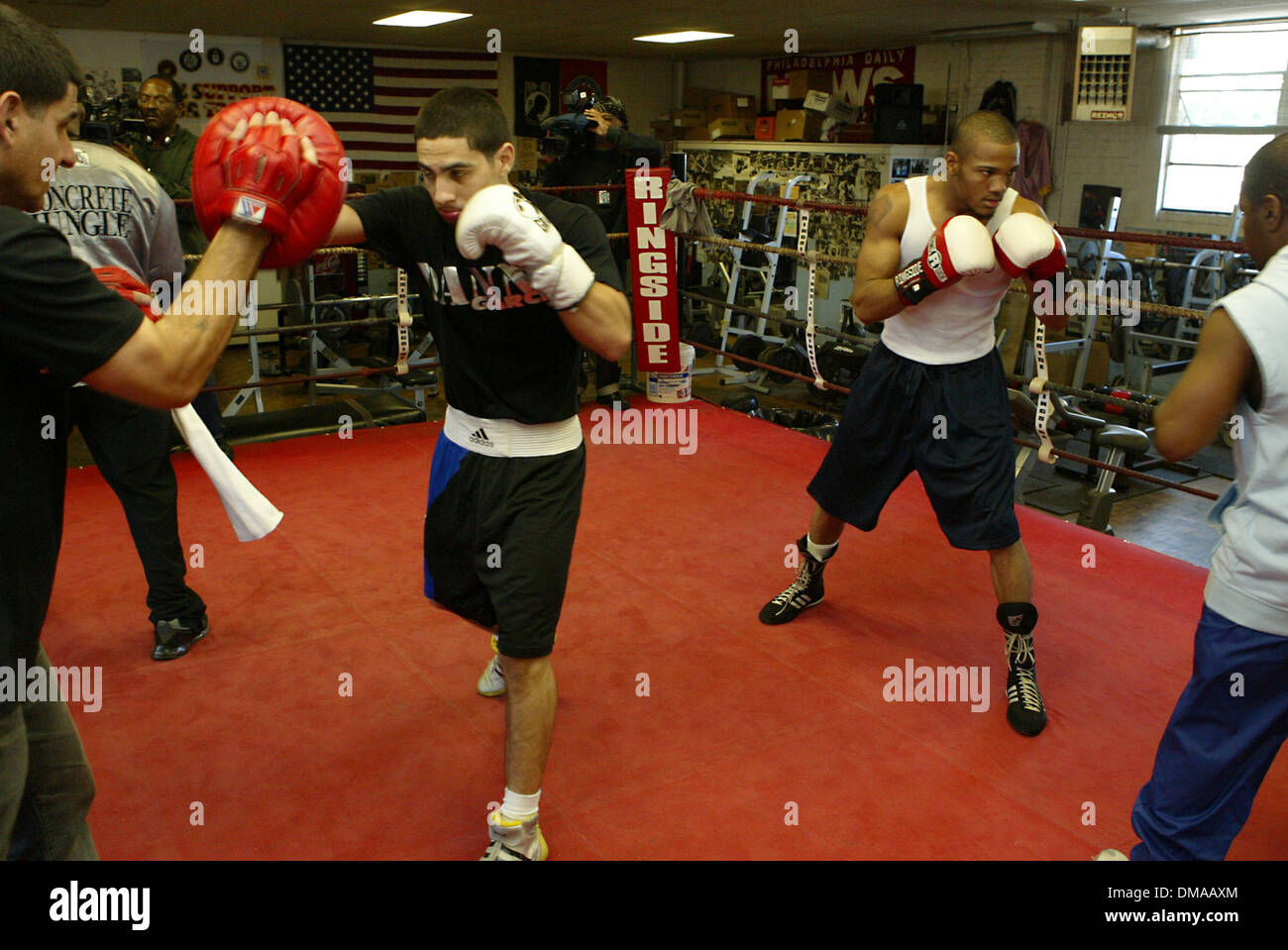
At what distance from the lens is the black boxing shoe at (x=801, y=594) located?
2.77 meters

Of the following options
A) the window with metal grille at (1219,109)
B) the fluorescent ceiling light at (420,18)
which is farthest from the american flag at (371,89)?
the window with metal grille at (1219,109)

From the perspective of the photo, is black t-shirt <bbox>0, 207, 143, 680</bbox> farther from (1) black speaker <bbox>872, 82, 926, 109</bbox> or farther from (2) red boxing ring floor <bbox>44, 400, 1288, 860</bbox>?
(1) black speaker <bbox>872, 82, 926, 109</bbox>

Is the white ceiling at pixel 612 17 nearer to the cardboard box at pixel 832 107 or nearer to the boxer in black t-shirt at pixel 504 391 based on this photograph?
the cardboard box at pixel 832 107

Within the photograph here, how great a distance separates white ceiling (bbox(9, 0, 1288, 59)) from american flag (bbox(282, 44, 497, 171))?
0.90 feet

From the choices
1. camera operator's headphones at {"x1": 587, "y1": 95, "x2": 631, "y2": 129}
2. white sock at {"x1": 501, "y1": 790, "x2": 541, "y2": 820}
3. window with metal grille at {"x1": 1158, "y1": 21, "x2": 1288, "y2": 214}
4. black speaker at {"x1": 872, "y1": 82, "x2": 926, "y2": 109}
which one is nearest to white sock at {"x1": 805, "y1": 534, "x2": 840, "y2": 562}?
white sock at {"x1": 501, "y1": 790, "x2": 541, "y2": 820}

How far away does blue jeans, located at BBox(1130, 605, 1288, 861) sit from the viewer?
4.58 feet

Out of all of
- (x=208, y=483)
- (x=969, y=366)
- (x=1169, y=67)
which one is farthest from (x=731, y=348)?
(x=969, y=366)

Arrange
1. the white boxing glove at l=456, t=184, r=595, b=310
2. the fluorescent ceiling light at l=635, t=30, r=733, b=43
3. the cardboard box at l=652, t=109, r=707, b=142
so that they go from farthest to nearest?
the cardboard box at l=652, t=109, r=707, b=142 → the fluorescent ceiling light at l=635, t=30, r=733, b=43 → the white boxing glove at l=456, t=184, r=595, b=310

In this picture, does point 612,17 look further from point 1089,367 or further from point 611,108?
point 1089,367

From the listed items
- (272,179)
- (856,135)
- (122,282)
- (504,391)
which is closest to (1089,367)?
(856,135)

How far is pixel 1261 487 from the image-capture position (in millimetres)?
1399

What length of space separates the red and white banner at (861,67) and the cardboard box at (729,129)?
0.70 m

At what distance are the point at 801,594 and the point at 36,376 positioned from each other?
2063 millimetres

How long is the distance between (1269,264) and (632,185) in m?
3.42
